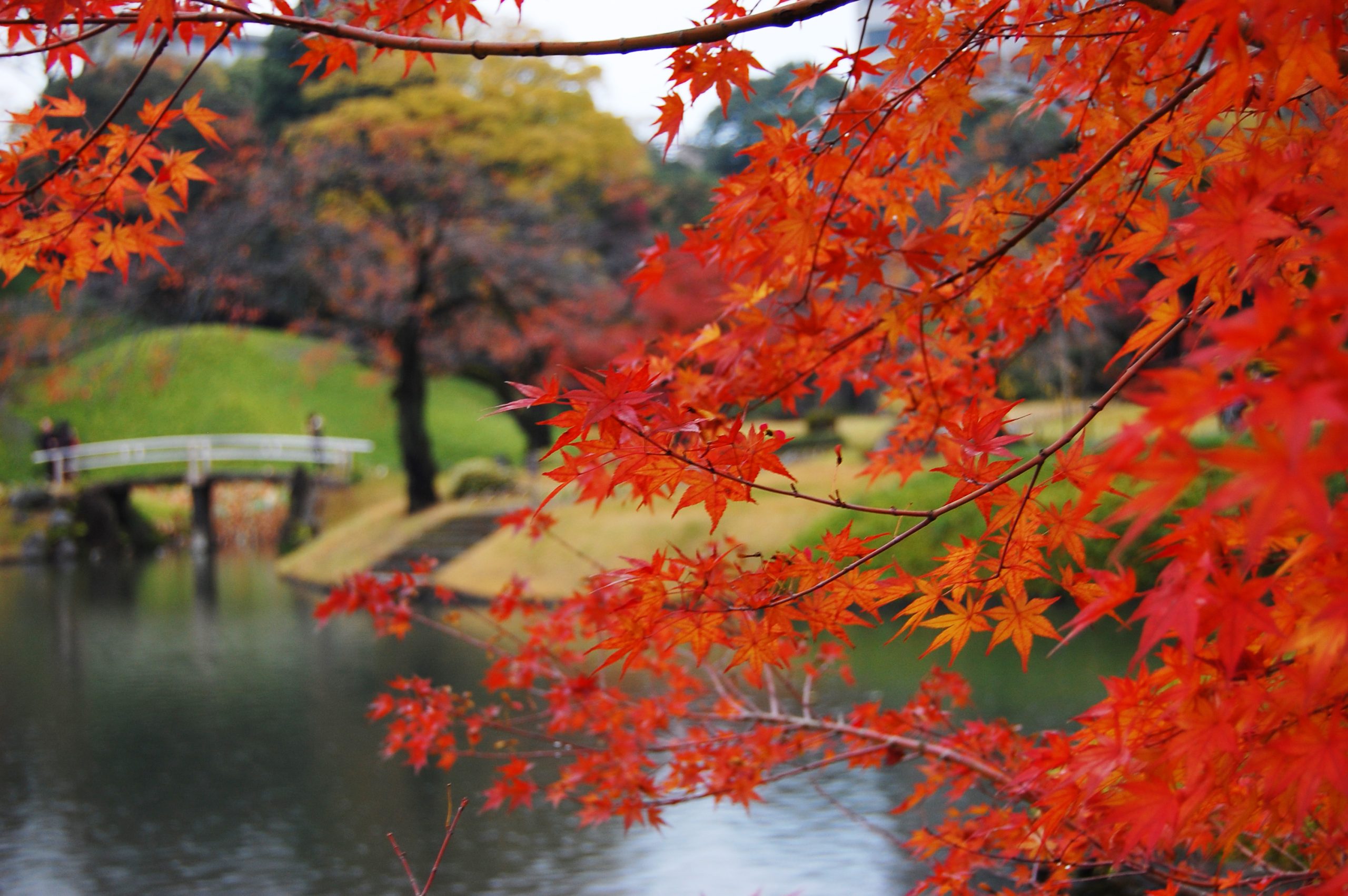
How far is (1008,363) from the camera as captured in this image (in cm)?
277

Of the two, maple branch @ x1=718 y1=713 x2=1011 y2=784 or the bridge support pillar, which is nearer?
maple branch @ x1=718 y1=713 x2=1011 y2=784

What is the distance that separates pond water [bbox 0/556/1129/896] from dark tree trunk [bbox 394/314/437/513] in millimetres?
6440

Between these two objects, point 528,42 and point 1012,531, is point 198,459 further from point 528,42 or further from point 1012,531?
point 1012,531

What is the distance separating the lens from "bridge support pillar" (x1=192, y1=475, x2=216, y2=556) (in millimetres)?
18188

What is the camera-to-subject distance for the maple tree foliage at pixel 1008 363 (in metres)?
0.99

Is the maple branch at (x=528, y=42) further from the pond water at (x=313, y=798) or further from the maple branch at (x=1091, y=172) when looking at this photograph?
the pond water at (x=313, y=798)

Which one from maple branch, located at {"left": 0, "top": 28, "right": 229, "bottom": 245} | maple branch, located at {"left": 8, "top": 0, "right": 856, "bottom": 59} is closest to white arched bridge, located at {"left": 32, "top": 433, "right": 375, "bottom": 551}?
maple branch, located at {"left": 0, "top": 28, "right": 229, "bottom": 245}

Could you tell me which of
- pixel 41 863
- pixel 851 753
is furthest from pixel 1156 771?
pixel 41 863

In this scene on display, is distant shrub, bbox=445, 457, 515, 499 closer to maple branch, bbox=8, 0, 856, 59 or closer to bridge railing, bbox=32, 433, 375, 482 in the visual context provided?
bridge railing, bbox=32, 433, 375, 482

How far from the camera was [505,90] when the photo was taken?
15617 millimetres

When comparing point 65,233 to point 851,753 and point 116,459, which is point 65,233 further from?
point 116,459

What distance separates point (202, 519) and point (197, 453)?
5.68 feet

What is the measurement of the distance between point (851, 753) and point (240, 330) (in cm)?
1279

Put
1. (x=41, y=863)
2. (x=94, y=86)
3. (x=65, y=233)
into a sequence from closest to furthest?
(x=65, y=233) → (x=41, y=863) → (x=94, y=86)
